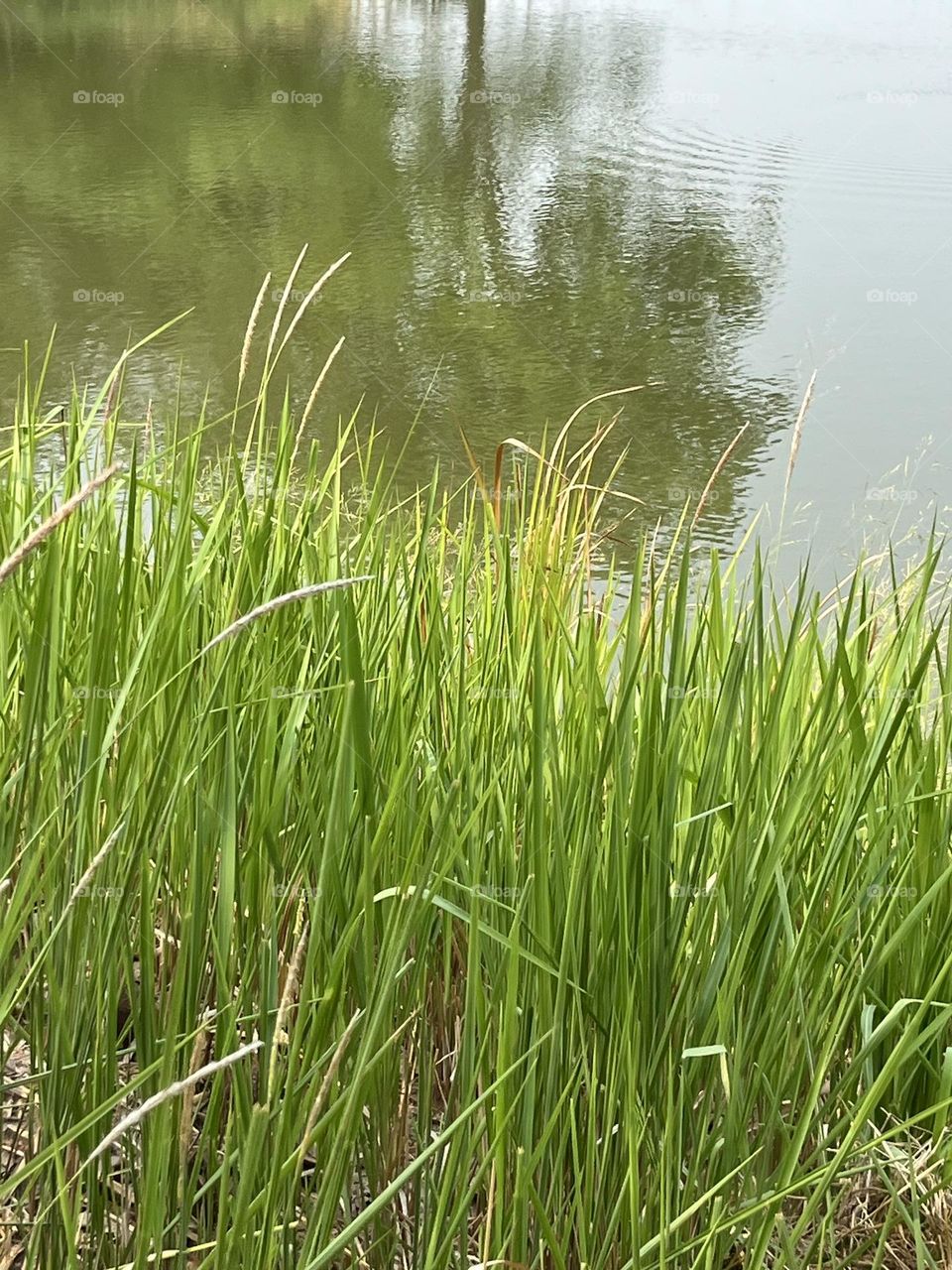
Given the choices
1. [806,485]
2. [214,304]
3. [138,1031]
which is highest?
[138,1031]

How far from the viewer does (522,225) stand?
8.63 metres

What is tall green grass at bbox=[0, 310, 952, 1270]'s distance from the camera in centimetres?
80

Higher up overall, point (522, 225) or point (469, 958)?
point (469, 958)

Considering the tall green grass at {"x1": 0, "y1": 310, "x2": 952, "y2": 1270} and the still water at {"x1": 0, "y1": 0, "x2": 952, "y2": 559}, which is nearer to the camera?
the tall green grass at {"x1": 0, "y1": 310, "x2": 952, "y2": 1270}

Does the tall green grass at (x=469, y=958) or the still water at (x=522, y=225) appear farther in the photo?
the still water at (x=522, y=225)

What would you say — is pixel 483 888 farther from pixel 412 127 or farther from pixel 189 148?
pixel 412 127

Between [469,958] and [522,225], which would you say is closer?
[469,958]

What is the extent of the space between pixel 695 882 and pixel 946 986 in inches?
9.6

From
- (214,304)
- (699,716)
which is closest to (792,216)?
(214,304)

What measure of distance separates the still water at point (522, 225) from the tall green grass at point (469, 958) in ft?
8.01

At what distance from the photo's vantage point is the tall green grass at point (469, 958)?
0.80 metres

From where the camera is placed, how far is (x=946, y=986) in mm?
1053

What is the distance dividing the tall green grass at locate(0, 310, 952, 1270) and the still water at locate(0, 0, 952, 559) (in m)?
2.44

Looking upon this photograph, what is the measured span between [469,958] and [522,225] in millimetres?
8341
